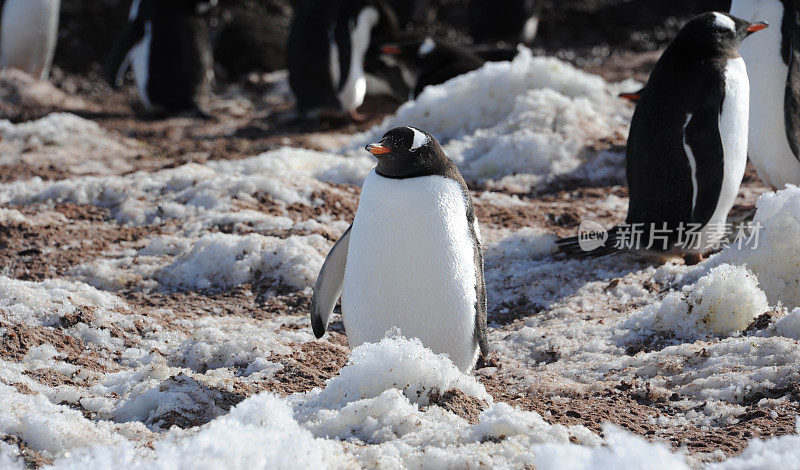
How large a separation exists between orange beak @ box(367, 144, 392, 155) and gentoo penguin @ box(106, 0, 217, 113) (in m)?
7.18

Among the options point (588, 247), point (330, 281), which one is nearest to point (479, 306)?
point (330, 281)

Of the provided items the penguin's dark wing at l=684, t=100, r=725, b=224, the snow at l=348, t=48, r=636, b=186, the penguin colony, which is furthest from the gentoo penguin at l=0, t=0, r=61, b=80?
the penguin's dark wing at l=684, t=100, r=725, b=224

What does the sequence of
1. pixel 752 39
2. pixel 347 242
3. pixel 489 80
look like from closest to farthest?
pixel 347 242, pixel 752 39, pixel 489 80

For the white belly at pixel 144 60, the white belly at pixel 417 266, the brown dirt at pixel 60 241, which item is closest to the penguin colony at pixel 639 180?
the white belly at pixel 417 266

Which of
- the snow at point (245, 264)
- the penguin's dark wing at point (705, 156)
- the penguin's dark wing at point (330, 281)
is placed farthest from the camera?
the penguin's dark wing at point (705, 156)

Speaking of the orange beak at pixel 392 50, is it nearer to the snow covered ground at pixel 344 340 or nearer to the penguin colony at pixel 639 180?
the penguin colony at pixel 639 180

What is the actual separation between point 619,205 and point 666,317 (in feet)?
6.63

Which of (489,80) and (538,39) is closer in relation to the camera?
(489,80)

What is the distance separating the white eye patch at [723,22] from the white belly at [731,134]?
0.17 metres

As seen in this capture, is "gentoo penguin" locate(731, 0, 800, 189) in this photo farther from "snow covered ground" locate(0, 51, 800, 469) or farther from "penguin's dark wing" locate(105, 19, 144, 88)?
"penguin's dark wing" locate(105, 19, 144, 88)

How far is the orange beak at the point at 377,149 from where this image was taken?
331 centimetres

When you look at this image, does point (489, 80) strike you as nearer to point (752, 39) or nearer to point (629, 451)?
point (752, 39)

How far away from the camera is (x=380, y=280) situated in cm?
343

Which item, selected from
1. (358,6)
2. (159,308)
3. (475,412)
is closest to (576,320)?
(475,412)
